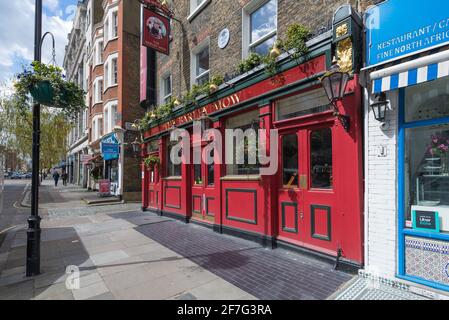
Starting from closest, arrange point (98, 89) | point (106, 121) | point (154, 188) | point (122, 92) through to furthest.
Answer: point (154, 188), point (122, 92), point (106, 121), point (98, 89)

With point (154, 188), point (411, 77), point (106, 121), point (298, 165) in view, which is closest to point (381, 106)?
point (411, 77)

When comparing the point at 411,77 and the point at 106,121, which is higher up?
the point at 106,121

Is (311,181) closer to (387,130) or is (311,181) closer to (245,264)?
(387,130)

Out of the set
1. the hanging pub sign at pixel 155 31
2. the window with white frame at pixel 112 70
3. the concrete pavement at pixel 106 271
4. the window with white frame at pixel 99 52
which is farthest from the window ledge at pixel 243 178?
the window with white frame at pixel 99 52

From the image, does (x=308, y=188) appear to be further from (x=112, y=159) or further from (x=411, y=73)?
(x=112, y=159)

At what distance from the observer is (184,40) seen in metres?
10.4

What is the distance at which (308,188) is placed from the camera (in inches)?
213

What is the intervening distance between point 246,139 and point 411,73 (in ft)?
12.3

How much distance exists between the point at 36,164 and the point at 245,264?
4308 mm

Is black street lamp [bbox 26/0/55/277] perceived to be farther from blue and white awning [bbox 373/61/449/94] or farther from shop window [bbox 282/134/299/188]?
blue and white awning [bbox 373/61/449/94]

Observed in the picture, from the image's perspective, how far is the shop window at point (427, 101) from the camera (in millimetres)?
3773

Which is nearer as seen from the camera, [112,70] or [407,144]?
[407,144]

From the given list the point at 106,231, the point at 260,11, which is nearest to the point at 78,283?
the point at 106,231

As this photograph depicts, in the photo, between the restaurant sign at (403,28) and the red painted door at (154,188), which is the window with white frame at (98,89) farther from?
the restaurant sign at (403,28)
